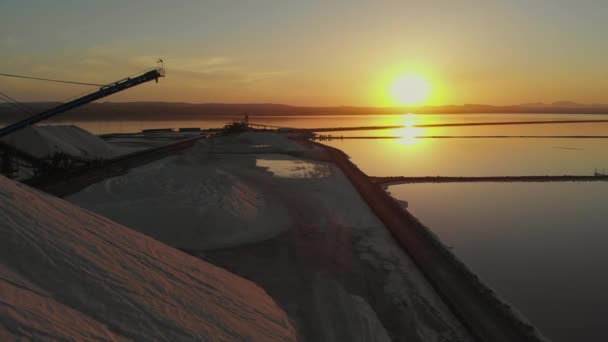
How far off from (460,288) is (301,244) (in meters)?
5.24

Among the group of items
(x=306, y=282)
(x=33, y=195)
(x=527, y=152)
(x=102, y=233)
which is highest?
(x=527, y=152)

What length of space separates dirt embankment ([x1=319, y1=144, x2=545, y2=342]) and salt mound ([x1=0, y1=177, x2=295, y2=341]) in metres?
4.24

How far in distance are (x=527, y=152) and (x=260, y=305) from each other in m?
41.7

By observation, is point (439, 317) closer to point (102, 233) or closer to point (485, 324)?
point (485, 324)

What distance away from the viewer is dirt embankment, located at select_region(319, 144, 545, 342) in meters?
7.88

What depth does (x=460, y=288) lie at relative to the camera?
32.2 ft

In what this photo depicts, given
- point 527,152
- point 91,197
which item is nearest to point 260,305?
point 91,197

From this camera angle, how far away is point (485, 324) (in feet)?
26.8

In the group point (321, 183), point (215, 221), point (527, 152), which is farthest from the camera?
point (527, 152)

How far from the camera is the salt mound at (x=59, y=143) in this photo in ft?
87.3

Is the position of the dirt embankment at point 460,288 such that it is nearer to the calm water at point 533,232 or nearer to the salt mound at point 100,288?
the calm water at point 533,232

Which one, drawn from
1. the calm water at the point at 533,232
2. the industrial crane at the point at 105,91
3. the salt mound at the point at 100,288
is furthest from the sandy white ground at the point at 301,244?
the industrial crane at the point at 105,91

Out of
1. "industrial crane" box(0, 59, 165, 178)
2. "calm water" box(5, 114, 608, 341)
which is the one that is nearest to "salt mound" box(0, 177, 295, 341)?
"calm water" box(5, 114, 608, 341)

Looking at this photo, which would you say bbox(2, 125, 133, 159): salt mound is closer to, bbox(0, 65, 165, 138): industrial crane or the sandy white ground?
bbox(0, 65, 165, 138): industrial crane
